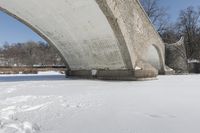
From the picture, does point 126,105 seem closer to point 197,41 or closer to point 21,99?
point 21,99

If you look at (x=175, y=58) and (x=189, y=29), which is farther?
(x=189, y=29)

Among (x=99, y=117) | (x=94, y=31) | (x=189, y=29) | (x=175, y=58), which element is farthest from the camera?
(x=189, y=29)

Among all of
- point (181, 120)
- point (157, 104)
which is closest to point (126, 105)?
point (157, 104)

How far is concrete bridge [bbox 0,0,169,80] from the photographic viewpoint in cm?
845

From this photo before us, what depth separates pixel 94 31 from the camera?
944 centimetres

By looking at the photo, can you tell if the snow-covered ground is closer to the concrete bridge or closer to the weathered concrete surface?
the concrete bridge

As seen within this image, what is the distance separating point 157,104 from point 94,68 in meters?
7.47

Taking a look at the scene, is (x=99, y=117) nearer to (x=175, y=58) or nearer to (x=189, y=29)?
(x=175, y=58)

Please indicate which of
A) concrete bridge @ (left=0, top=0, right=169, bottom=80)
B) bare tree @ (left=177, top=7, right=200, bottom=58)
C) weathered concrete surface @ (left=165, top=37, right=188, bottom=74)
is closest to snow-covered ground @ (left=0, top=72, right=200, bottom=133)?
concrete bridge @ (left=0, top=0, right=169, bottom=80)

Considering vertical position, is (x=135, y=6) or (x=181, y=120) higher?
(x=135, y=6)

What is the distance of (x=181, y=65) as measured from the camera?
19.5 metres

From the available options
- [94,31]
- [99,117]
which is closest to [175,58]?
[94,31]

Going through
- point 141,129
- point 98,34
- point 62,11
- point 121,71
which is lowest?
point 141,129

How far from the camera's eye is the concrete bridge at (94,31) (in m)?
8.45
